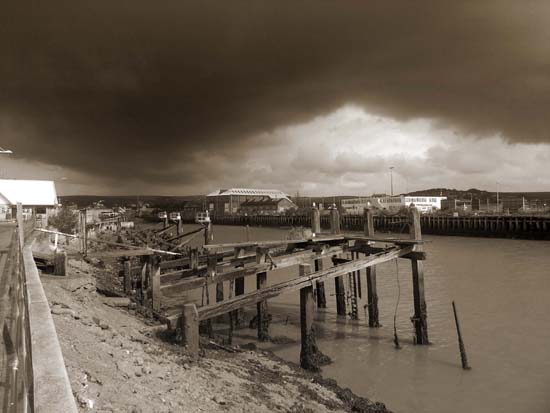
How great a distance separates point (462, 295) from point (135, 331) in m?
15.4

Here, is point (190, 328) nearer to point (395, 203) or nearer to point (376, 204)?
point (395, 203)

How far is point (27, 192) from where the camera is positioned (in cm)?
4078

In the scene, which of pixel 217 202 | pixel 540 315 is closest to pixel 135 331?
pixel 540 315

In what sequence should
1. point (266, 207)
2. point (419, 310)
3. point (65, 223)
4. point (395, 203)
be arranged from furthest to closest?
1. point (266, 207)
2. point (395, 203)
3. point (65, 223)
4. point (419, 310)

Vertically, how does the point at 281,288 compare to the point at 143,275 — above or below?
above

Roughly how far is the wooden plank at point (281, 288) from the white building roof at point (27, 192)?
3738cm

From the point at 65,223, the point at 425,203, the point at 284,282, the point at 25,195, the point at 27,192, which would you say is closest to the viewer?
the point at 284,282

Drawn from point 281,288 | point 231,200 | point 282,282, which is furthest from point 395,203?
point 281,288

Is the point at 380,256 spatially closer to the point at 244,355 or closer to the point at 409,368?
the point at 409,368

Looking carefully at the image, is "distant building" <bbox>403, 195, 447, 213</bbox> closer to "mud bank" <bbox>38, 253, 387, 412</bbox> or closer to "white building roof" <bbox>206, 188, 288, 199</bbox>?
"white building roof" <bbox>206, 188, 288, 199</bbox>

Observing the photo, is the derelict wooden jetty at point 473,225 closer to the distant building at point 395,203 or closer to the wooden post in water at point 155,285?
the distant building at point 395,203

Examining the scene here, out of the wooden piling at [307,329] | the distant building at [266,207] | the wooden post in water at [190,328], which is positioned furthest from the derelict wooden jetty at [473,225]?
the wooden post in water at [190,328]

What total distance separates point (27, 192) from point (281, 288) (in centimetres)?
4117

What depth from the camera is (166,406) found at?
4609 mm
